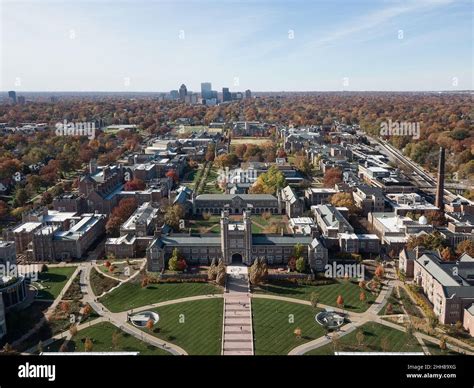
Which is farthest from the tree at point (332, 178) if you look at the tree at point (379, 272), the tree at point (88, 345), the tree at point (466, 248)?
the tree at point (88, 345)

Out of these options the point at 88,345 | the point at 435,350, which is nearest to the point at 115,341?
the point at 88,345

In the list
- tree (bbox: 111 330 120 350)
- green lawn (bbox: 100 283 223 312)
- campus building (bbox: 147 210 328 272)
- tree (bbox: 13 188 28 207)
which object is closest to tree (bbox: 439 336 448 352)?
campus building (bbox: 147 210 328 272)

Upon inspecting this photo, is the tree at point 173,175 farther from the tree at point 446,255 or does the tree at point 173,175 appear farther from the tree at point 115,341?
the tree at point 115,341

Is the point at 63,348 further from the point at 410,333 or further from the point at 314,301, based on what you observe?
the point at 410,333

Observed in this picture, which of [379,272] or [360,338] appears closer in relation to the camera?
[360,338]

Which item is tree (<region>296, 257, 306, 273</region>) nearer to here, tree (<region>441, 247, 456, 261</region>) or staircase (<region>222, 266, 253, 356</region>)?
staircase (<region>222, 266, 253, 356</region>)
